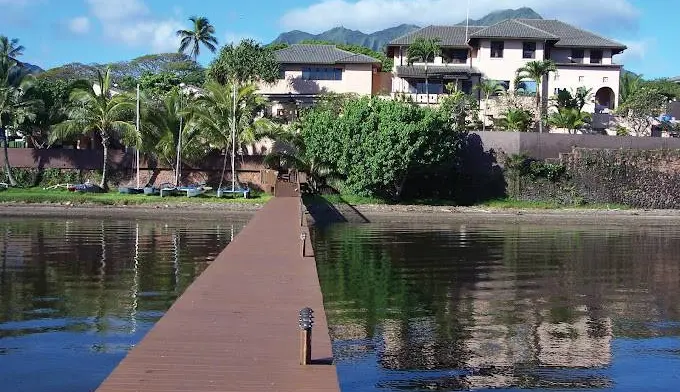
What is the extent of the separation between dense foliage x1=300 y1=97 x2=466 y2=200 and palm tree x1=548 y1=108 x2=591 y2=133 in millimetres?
10510

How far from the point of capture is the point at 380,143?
39.1 meters

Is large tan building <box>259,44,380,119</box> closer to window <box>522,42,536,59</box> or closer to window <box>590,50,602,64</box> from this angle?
window <box>522,42,536,59</box>

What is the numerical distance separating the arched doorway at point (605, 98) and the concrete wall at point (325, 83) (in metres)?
16.3

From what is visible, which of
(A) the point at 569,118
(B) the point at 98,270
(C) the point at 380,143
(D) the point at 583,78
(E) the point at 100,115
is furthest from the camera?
(D) the point at 583,78

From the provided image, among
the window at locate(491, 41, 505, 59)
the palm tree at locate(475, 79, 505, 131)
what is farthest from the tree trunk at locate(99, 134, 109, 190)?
the window at locate(491, 41, 505, 59)

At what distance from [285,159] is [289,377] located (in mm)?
34743

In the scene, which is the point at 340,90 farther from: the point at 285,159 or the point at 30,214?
the point at 30,214

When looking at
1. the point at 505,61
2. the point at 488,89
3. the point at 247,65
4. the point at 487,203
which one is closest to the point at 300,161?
the point at 487,203

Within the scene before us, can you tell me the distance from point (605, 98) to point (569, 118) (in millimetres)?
9835

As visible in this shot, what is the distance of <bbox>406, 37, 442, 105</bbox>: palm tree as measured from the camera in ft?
177

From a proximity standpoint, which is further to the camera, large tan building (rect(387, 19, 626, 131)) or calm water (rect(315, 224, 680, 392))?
large tan building (rect(387, 19, 626, 131))

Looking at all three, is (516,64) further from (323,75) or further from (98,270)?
(98,270)

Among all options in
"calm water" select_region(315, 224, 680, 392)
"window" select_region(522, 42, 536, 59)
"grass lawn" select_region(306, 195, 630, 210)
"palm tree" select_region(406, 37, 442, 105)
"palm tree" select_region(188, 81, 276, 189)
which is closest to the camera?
"calm water" select_region(315, 224, 680, 392)

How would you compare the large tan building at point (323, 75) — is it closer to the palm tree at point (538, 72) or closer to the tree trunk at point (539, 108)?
the palm tree at point (538, 72)
